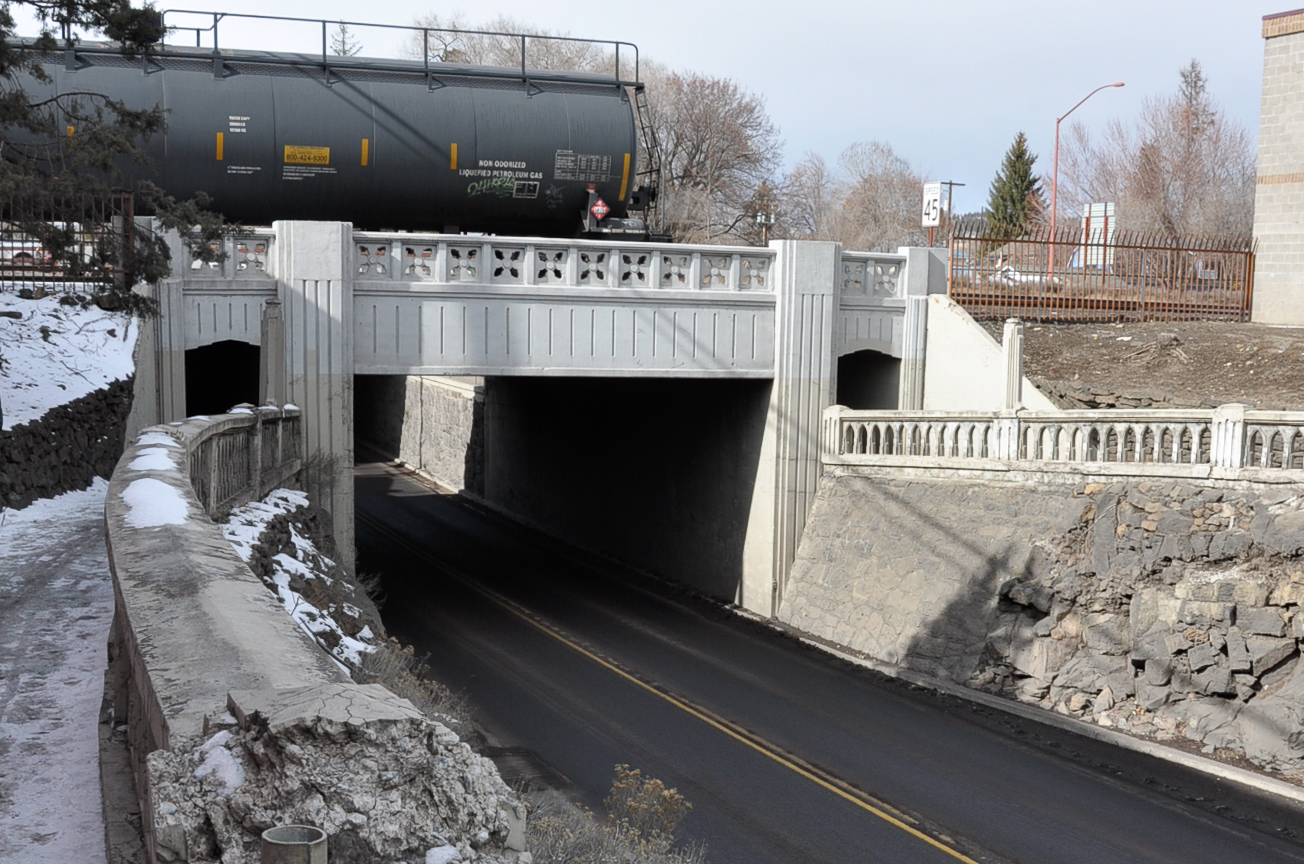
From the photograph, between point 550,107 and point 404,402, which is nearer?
point 550,107

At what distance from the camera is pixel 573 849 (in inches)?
208

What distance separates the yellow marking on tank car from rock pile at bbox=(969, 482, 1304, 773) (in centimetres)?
1315

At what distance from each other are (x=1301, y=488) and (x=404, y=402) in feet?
120

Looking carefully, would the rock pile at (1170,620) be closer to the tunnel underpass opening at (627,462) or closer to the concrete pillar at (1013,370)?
the concrete pillar at (1013,370)

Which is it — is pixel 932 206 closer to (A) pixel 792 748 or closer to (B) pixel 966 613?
(B) pixel 966 613

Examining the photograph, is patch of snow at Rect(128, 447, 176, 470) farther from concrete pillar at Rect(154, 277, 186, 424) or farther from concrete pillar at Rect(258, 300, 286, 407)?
concrete pillar at Rect(154, 277, 186, 424)

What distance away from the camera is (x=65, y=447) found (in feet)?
47.4

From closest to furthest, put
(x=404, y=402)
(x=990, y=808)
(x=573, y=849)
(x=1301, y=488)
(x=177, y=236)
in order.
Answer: (x=573, y=849) → (x=990, y=808) → (x=1301, y=488) → (x=177, y=236) → (x=404, y=402)

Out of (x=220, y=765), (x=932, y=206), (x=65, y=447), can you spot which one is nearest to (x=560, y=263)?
(x=65, y=447)

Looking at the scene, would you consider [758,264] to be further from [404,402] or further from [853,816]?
[404,402]

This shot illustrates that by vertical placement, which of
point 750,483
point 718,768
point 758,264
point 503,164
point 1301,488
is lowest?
point 718,768

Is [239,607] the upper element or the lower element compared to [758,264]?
lower

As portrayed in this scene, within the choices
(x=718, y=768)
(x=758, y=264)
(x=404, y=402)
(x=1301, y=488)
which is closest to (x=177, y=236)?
(x=758, y=264)

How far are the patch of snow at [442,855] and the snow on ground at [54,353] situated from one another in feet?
41.1
